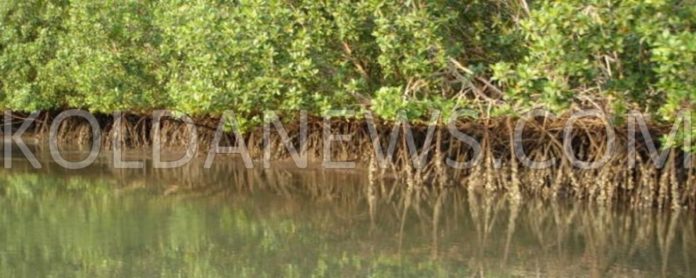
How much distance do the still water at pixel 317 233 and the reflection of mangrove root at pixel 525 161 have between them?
0.22 m

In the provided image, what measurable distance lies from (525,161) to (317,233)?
9.66 ft

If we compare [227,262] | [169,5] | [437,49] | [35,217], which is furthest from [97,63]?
[227,262]

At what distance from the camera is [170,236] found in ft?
24.5

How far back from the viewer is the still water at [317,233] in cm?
644

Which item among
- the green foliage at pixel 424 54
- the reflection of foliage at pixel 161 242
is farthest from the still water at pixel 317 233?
the green foliage at pixel 424 54

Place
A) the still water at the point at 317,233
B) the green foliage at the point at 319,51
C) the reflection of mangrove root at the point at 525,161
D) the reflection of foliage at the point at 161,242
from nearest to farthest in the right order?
the reflection of foliage at the point at 161,242 < the still water at the point at 317,233 < the green foliage at the point at 319,51 < the reflection of mangrove root at the point at 525,161

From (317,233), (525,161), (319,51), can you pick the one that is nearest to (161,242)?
(317,233)

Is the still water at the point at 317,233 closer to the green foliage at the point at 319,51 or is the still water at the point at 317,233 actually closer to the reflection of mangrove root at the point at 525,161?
the reflection of mangrove root at the point at 525,161

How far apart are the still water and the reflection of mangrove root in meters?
0.22

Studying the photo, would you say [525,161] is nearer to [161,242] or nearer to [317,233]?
[317,233]

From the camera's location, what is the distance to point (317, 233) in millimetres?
7727

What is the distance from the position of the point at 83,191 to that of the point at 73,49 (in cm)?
507

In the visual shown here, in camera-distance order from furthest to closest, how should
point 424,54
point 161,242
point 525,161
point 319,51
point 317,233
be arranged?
point 525,161, point 319,51, point 424,54, point 317,233, point 161,242

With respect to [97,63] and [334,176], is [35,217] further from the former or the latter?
[97,63]
